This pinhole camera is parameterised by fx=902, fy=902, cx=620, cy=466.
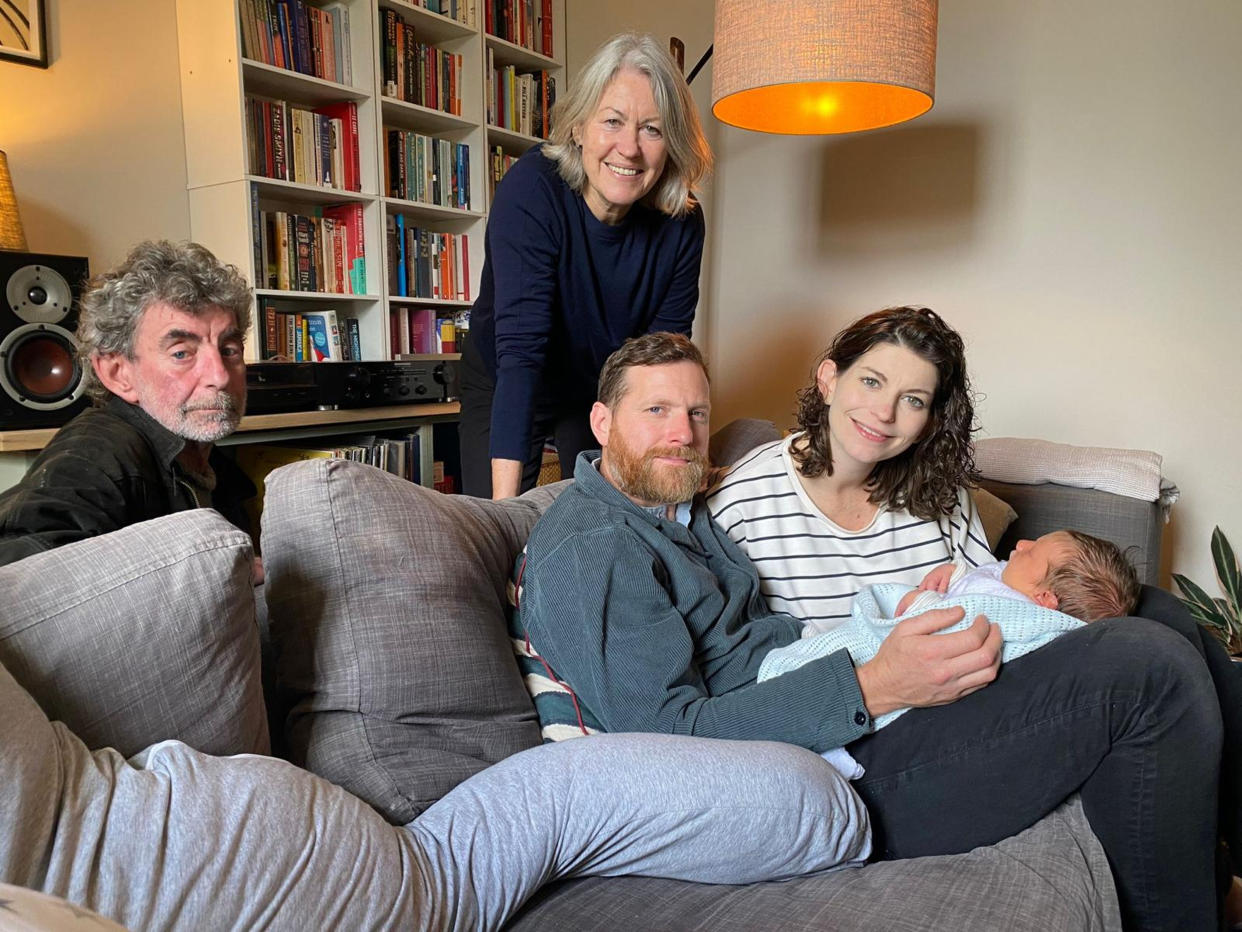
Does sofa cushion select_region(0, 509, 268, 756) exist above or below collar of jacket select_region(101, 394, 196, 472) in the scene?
below

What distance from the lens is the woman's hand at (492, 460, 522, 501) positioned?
5.68ft

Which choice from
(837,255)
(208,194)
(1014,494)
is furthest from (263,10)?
(1014,494)

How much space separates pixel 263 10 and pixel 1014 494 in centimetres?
262

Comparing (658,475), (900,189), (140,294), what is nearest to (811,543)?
(658,475)

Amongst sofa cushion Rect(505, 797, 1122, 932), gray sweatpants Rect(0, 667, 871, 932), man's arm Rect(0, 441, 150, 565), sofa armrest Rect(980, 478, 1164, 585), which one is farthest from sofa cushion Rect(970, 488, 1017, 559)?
man's arm Rect(0, 441, 150, 565)

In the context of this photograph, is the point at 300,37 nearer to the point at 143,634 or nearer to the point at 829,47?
the point at 829,47

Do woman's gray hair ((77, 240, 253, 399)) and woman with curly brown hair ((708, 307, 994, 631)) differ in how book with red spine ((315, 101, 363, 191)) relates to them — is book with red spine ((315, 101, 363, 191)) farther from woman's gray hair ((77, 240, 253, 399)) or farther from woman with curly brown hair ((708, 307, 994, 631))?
woman with curly brown hair ((708, 307, 994, 631))

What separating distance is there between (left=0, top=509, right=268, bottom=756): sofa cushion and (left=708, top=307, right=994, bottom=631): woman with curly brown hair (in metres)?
0.87

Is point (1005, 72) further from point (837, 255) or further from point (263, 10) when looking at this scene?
point (263, 10)

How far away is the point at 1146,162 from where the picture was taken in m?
2.58

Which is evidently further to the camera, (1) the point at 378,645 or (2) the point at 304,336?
(2) the point at 304,336

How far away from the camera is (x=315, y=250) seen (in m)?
3.12

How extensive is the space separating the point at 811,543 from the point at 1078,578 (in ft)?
1.35

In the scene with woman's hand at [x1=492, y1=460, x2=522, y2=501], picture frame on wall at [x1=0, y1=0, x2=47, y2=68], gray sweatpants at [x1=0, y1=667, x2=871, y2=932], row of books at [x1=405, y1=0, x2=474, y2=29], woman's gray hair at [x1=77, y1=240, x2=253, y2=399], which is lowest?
gray sweatpants at [x1=0, y1=667, x2=871, y2=932]
